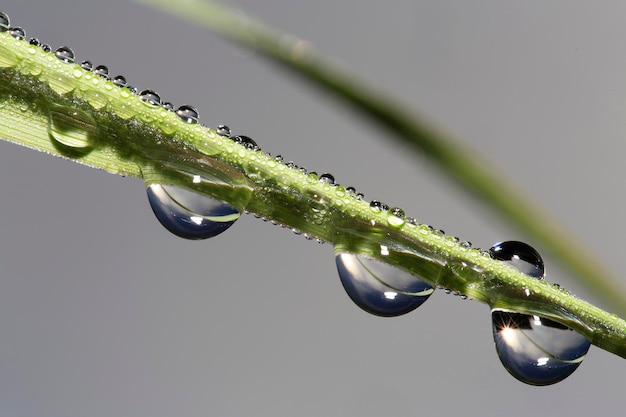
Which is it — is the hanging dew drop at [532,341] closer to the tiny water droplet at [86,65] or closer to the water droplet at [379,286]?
the water droplet at [379,286]

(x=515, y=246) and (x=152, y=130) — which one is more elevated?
(x=515, y=246)

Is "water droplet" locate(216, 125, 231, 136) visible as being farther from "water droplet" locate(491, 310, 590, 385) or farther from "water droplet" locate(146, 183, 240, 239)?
"water droplet" locate(491, 310, 590, 385)

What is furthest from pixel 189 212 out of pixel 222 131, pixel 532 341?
pixel 532 341

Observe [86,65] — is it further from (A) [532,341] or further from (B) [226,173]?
(A) [532,341]

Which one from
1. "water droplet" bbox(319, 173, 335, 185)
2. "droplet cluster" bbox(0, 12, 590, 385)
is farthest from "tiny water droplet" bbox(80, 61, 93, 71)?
"water droplet" bbox(319, 173, 335, 185)

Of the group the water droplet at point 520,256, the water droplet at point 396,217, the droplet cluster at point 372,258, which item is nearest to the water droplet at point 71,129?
the droplet cluster at point 372,258

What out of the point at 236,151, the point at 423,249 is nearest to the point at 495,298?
the point at 423,249

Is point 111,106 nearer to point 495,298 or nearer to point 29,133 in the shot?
point 29,133
